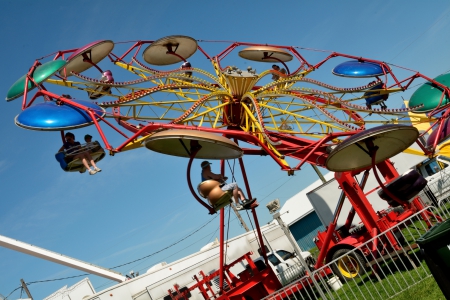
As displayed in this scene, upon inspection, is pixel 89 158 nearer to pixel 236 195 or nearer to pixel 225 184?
pixel 225 184

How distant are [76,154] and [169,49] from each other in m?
5.54

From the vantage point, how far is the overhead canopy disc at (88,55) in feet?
41.3

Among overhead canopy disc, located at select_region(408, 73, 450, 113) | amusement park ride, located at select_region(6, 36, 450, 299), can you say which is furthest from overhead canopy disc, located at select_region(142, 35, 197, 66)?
overhead canopy disc, located at select_region(408, 73, 450, 113)

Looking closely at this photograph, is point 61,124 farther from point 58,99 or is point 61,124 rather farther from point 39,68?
point 39,68

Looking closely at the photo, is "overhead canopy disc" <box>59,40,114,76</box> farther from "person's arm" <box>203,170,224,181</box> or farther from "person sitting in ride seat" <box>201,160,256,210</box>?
"person's arm" <box>203,170,224,181</box>

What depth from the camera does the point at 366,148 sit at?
10.7m

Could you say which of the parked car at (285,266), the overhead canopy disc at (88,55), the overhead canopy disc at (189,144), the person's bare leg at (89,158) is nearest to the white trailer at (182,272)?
the parked car at (285,266)

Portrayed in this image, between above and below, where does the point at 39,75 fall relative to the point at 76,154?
above

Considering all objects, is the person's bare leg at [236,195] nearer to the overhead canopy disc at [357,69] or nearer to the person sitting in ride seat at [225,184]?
the person sitting in ride seat at [225,184]

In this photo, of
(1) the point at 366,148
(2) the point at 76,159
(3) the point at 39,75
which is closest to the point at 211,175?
(2) the point at 76,159

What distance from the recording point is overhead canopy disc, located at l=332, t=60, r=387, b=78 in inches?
587

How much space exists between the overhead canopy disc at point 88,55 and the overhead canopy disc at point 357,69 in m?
7.18

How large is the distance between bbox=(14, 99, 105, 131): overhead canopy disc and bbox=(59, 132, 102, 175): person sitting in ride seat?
2.71 ft

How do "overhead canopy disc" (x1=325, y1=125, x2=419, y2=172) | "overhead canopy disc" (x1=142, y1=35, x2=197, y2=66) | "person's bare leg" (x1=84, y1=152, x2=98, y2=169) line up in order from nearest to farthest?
"overhead canopy disc" (x1=325, y1=125, x2=419, y2=172) < "person's bare leg" (x1=84, y1=152, x2=98, y2=169) < "overhead canopy disc" (x1=142, y1=35, x2=197, y2=66)
